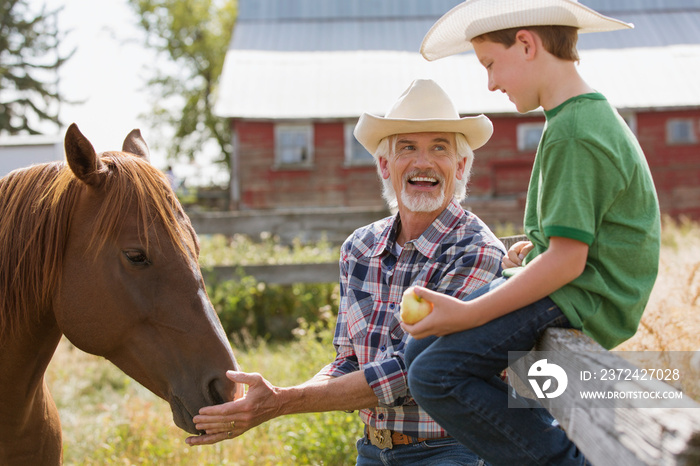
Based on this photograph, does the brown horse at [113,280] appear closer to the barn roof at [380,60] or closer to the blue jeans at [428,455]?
the blue jeans at [428,455]

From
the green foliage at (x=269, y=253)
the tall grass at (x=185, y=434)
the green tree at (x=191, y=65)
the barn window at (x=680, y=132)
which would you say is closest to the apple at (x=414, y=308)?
the tall grass at (x=185, y=434)

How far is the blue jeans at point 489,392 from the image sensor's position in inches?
64.9

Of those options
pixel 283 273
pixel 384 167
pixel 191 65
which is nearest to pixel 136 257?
pixel 384 167

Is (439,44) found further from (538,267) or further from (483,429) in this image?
(483,429)

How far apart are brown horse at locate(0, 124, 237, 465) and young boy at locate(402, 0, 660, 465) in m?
0.83

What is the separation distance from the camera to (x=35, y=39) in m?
25.8

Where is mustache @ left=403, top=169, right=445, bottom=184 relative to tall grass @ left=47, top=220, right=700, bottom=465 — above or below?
above

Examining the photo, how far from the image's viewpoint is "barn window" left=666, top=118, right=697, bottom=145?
18.4 metres

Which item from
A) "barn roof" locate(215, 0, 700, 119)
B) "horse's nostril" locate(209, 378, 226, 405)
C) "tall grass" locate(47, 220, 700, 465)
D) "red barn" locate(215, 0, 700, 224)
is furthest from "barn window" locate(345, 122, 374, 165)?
"horse's nostril" locate(209, 378, 226, 405)

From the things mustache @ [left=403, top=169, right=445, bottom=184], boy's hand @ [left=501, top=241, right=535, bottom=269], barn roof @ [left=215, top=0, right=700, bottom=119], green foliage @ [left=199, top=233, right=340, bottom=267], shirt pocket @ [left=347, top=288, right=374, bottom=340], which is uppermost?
barn roof @ [left=215, top=0, right=700, bottom=119]

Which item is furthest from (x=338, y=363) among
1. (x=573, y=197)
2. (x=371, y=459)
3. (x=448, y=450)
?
(x=573, y=197)

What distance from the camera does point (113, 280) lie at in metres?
2.16

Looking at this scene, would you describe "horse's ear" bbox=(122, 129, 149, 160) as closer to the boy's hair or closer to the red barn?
the boy's hair

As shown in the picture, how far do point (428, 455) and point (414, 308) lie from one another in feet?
2.99
